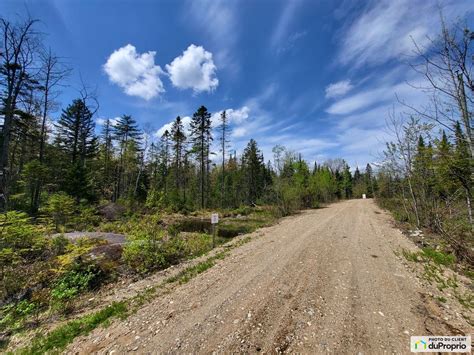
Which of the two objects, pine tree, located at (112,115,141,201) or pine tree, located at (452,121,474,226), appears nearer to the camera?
pine tree, located at (452,121,474,226)

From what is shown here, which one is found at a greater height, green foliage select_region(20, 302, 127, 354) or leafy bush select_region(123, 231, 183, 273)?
leafy bush select_region(123, 231, 183, 273)

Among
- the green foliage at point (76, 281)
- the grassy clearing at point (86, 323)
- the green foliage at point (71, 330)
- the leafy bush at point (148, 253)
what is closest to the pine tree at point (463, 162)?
the grassy clearing at point (86, 323)

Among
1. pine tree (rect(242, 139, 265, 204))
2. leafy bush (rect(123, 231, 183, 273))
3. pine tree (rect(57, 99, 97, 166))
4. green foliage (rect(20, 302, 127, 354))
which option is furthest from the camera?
pine tree (rect(242, 139, 265, 204))

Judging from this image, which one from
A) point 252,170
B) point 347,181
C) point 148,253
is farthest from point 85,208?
point 347,181

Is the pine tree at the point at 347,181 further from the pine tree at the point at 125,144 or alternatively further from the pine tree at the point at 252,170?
the pine tree at the point at 125,144

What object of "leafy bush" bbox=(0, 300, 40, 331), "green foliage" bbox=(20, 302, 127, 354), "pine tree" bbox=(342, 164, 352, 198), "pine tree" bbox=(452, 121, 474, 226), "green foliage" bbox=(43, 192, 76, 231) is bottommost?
"leafy bush" bbox=(0, 300, 40, 331)

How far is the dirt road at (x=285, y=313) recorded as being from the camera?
2.65 metres

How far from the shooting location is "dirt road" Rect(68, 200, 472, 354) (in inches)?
104

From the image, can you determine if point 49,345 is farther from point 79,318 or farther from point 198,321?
point 198,321

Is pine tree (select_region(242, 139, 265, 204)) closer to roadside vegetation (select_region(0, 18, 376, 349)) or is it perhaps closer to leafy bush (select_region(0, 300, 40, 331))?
roadside vegetation (select_region(0, 18, 376, 349))

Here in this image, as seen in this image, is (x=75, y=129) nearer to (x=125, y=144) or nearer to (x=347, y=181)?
(x=125, y=144)

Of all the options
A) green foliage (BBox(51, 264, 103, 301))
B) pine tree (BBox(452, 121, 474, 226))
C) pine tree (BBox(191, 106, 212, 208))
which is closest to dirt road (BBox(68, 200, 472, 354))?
green foliage (BBox(51, 264, 103, 301))

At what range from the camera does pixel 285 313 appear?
10.8 ft

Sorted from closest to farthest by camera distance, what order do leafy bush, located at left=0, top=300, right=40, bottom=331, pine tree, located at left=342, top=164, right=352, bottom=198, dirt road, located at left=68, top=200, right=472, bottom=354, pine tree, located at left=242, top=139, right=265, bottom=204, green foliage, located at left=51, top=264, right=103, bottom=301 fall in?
1. dirt road, located at left=68, top=200, right=472, bottom=354
2. leafy bush, located at left=0, top=300, right=40, bottom=331
3. green foliage, located at left=51, top=264, right=103, bottom=301
4. pine tree, located at left=242, top=139, right=265, bottom=204
5. pine tree, located at left=342, top=164, right=352, bottom=198
